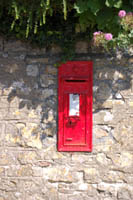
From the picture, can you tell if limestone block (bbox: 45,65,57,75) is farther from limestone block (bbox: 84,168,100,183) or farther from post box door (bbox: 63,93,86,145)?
limestone block (bbox: 84,168,100,183)

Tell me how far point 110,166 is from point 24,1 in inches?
91.7

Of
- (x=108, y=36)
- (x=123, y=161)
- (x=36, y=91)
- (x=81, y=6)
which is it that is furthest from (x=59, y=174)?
(x=81, y=6)

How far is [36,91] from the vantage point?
3875 mm

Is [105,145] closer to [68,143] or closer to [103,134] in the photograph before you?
[103,134]

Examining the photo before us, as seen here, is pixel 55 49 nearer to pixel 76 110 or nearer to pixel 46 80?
pixel 46 80

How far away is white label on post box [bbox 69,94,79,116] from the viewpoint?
3.83 meters

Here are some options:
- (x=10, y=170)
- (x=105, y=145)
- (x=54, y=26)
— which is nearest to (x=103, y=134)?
(x=105, y=145)

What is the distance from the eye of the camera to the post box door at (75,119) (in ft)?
12.5

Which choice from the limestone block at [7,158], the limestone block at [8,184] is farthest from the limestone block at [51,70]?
the limestone block at [8,184]

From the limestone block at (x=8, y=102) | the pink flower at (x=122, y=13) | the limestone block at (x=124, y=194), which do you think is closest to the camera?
the pink flower at (x=122, y=13)

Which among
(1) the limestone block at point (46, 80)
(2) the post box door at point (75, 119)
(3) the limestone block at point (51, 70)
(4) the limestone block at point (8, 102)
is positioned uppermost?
(3) the limestone block at point (51, 70)

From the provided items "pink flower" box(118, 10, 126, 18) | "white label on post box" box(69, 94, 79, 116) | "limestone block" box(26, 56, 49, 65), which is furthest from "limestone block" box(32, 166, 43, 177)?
"pink flower" box(118, 10, 126, 18)

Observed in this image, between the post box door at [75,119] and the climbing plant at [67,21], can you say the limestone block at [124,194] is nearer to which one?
the post box door at [75,119]

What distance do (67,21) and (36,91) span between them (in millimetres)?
1002
